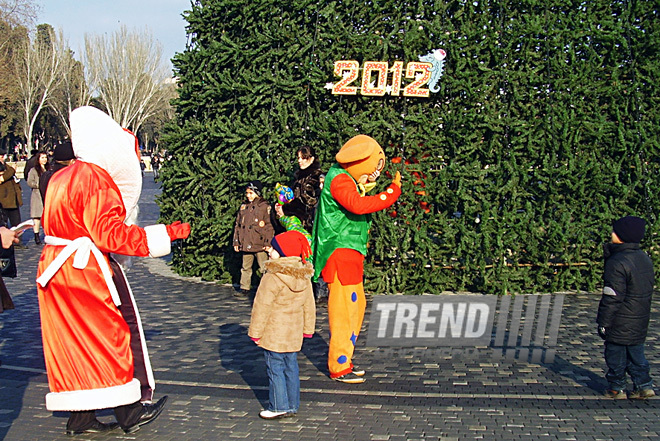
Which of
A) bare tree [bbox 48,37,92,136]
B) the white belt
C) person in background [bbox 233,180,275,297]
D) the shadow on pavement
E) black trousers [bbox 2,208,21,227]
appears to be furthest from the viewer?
bare tree [bbox 48,37,92,136]

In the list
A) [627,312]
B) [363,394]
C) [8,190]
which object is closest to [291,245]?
[363,394]

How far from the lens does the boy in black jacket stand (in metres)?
5.38

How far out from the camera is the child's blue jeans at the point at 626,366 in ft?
17.7

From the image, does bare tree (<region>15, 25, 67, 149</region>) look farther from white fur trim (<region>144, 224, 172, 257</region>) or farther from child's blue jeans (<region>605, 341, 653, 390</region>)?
child's blue jeans (<region>605, 341, 653, 390</region>)

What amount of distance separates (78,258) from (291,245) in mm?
1430

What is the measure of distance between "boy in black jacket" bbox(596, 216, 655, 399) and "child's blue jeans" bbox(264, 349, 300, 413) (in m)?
2.35

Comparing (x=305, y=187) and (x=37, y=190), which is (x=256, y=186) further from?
(x=37, y=190)

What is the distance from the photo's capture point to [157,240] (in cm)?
457

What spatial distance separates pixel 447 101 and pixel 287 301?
4.87 meters

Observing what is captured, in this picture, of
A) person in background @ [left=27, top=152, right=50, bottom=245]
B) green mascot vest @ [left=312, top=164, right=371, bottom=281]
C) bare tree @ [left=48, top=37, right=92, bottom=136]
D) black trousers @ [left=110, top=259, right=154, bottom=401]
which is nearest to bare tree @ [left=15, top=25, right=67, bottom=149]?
bare tree @ [left=48, top=37, right=92, bottom=136]

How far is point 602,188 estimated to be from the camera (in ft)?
29.6

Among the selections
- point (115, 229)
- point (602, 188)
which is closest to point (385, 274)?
Answer: point (602, 188)

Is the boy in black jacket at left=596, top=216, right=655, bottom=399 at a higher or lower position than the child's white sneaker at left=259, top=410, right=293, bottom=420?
higher

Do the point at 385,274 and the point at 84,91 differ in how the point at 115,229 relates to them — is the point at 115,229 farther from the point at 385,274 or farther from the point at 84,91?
the point at 84,91
